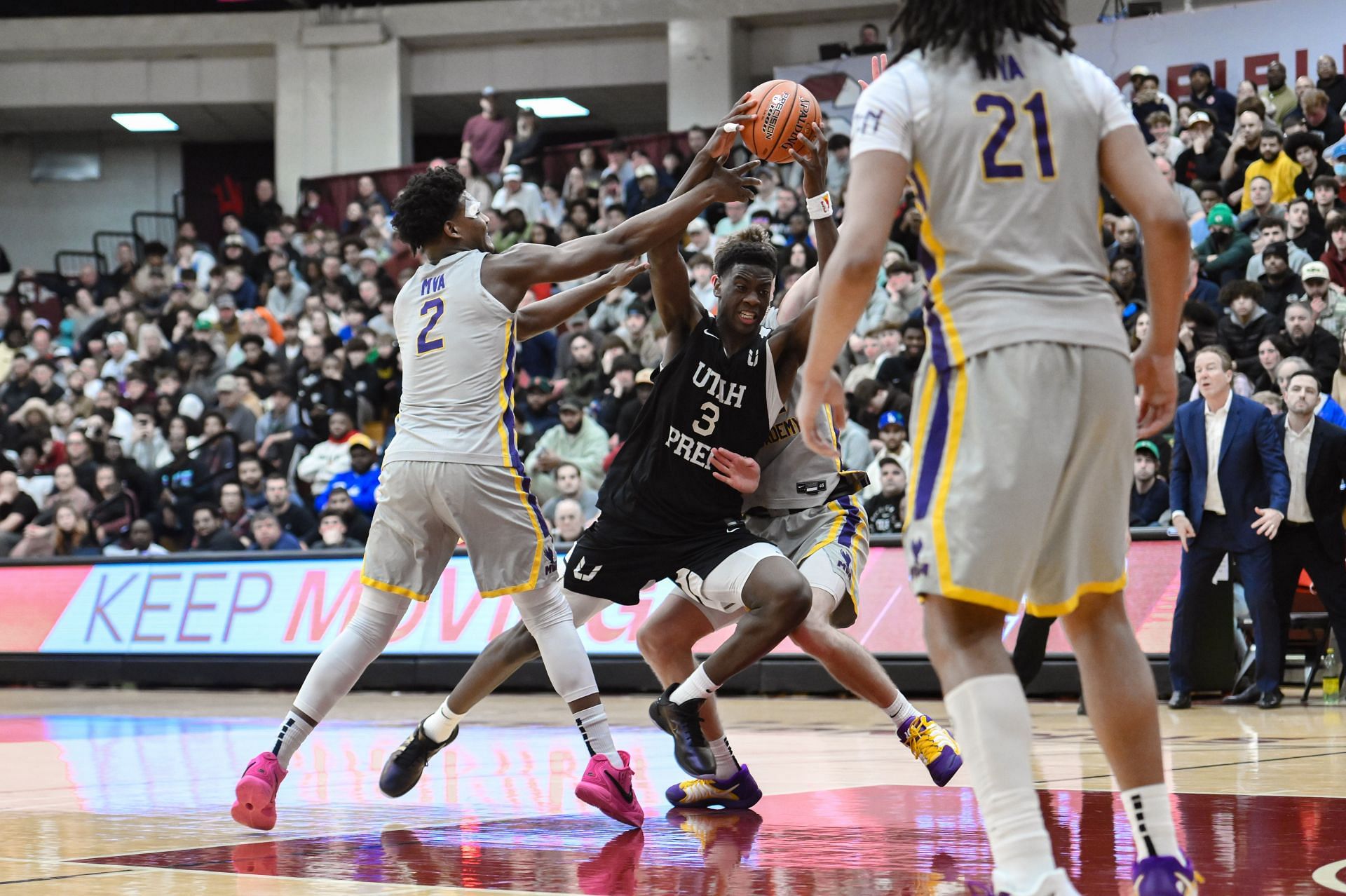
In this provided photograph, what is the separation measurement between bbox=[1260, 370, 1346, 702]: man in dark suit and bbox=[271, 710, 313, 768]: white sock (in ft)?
21.6

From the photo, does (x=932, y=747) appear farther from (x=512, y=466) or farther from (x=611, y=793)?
(x=512, y=466)

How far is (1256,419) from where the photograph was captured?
9.44 m

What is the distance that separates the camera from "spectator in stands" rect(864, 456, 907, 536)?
11.4 metres

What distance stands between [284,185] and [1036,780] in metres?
21.0

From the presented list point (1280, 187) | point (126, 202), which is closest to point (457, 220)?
point (1280, 187)

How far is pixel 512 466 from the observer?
494cm

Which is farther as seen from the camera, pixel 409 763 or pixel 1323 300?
pixel 1323 300

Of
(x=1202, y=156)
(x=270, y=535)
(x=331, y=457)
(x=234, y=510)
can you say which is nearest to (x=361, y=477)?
(x=331, y=457)

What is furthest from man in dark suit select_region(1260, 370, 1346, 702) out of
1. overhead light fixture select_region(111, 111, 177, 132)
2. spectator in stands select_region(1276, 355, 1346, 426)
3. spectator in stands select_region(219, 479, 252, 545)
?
overhead light fixture select_region(111, 111, 177, 132)

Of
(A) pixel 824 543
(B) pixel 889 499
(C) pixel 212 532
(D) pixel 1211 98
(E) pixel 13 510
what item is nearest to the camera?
(A) pixel 824 543

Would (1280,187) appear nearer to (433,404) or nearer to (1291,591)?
(1291,591)

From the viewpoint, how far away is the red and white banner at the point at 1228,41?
15812mm

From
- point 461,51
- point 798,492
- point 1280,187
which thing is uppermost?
point 461,51

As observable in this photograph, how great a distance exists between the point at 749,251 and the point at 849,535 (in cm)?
110
